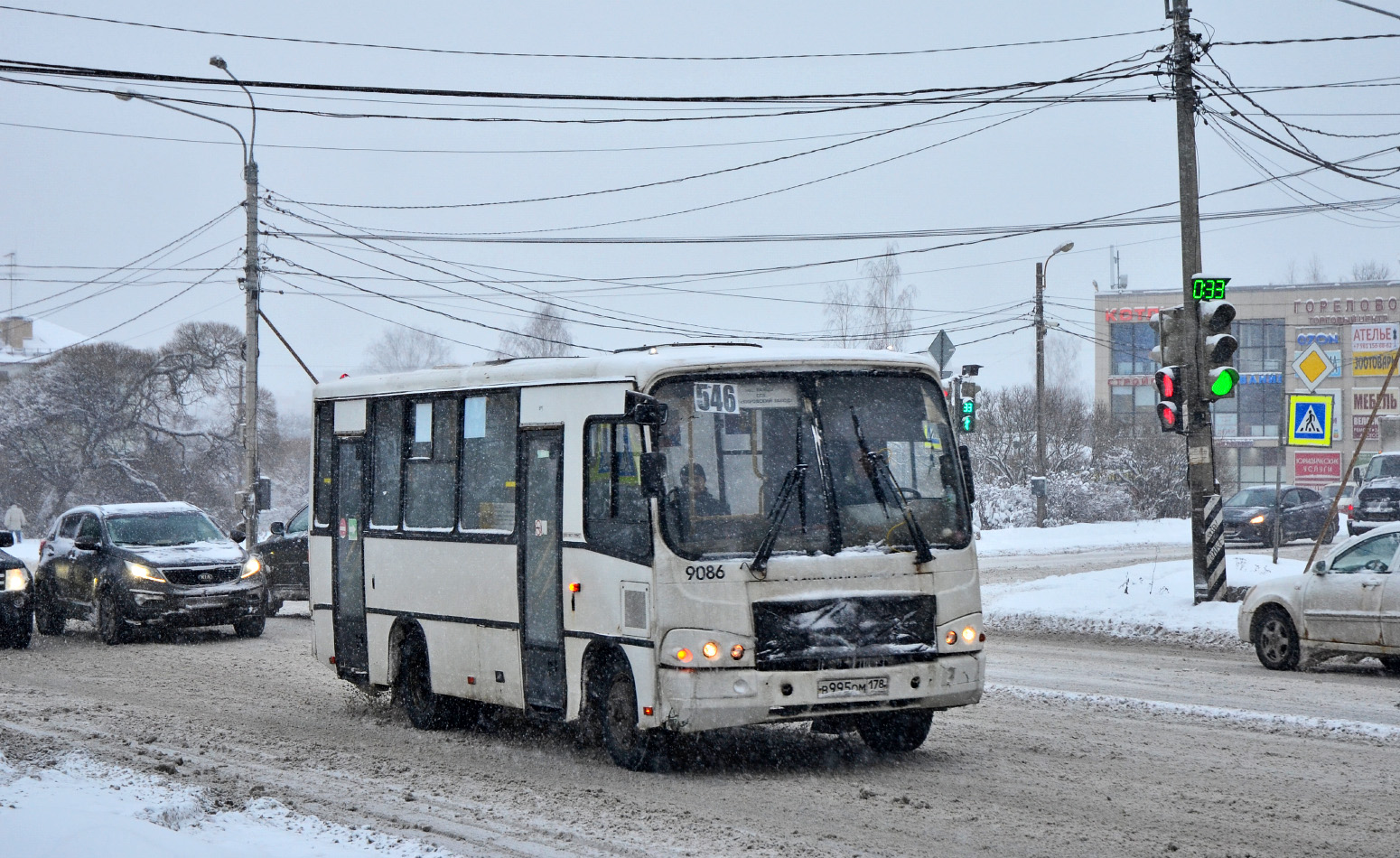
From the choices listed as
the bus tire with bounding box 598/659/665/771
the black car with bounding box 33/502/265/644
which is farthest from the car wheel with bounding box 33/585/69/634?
the bus tire with bounding box 598/659/665/771

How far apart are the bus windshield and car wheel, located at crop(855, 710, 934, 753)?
4.07 ft

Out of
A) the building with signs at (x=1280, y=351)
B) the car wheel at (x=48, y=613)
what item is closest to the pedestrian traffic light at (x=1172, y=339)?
the car wheel at (x=48, y=613)

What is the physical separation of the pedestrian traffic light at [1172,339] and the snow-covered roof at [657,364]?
405 inches

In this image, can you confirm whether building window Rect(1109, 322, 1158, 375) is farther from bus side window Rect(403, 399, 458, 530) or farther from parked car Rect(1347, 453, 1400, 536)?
bus side window Rect(403, 399, 458, 530)

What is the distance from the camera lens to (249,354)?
3116cm

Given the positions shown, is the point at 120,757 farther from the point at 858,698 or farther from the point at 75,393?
the point at 75,393

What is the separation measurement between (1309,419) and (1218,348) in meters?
3.98

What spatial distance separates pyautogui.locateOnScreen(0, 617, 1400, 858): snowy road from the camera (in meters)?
7.67

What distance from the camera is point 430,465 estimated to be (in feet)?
40.0

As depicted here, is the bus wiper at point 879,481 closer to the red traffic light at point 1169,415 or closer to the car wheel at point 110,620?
the red traffic light at point 1169,415

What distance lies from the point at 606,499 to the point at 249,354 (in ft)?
74.8

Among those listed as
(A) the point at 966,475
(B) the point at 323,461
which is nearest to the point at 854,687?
(A) the point at 966,475

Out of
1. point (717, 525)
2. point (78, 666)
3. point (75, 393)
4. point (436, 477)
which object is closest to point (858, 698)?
point (717, 525)

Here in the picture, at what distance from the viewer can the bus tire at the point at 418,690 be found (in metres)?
12.2
